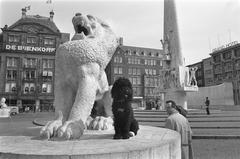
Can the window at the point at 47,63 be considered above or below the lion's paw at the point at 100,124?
above

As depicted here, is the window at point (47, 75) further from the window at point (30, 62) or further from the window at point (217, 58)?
the window at point (217, 58)

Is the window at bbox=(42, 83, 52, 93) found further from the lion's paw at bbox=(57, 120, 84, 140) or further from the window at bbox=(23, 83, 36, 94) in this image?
the lion's paw at bbox=(57, 120, 84, 140)

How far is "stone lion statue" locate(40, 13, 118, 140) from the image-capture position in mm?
3484

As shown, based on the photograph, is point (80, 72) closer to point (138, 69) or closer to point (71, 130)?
point (71, 130)

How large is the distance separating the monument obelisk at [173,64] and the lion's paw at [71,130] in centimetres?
1576

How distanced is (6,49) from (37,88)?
367 inches

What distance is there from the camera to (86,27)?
3971 millimetres

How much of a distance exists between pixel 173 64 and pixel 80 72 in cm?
1629

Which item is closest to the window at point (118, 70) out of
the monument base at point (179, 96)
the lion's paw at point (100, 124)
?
the monument base at point (179, 96)

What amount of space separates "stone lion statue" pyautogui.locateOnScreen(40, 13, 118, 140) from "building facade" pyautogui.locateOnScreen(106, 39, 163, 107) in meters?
46.2

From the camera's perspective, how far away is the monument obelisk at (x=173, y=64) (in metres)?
18.2

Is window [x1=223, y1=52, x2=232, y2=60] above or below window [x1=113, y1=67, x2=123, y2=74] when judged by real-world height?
above

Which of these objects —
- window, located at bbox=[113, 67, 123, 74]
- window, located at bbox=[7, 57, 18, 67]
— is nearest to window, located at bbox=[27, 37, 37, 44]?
window, located at bbox=[7, 57, 18, 67]

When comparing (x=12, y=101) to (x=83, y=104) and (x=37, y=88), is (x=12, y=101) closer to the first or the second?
(x=37, y=88)
